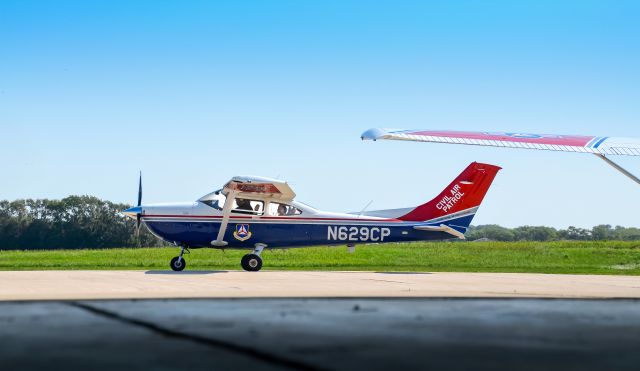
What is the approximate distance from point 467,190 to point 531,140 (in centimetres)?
1199

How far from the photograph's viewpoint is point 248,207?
1049 inches

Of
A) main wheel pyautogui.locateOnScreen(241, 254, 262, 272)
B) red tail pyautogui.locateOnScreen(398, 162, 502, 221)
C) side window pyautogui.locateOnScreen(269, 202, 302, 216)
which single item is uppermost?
red tail pyautogui.locateOnScreen(398, 162, 502, 221)

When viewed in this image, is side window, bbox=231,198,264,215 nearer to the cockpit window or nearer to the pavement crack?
the cockpit window

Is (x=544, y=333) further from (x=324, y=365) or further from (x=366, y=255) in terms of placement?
(x=366, y=255)

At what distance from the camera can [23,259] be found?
39.5 m

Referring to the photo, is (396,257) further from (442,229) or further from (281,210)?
(281,210)

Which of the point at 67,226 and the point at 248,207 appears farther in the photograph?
the point at 67,226

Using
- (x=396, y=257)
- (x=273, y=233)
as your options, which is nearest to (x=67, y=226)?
(x=396, y=257)

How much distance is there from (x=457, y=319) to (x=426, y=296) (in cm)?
404

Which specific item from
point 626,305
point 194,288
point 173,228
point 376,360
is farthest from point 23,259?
point 376,360

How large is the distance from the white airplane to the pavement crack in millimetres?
6632

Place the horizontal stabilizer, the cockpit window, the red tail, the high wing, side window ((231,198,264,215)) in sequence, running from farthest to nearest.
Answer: the red tail → the horizontal stabilizer → the cockpit window → side window ((231,198,264,215)) → the high wing

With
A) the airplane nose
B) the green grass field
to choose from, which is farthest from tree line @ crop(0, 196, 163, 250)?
the airplane nose

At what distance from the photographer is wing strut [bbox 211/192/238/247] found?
85.8 ft
